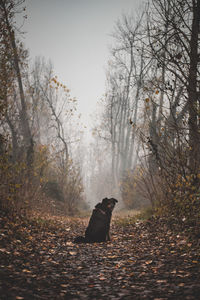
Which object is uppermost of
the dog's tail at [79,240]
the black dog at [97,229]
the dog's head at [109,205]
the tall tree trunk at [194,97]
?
the tall tree trunk at [194,97]

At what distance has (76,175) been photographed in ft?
38.7

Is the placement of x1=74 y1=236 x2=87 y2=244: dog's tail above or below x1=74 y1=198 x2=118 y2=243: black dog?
below

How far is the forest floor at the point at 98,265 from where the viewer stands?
8.64 feet

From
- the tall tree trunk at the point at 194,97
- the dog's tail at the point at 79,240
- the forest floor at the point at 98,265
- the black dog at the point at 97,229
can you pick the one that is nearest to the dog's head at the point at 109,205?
the black dog at the point at 97,229

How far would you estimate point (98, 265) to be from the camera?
3926mm

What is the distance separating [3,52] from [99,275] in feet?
19.4

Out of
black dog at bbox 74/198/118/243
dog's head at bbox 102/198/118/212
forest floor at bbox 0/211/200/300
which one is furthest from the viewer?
dog's head at bbox 102/198/118/212

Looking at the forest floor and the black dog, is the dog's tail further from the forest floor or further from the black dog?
the forest floor

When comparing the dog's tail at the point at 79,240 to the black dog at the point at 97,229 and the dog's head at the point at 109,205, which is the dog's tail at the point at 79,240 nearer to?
the black dog at the point at 97,229

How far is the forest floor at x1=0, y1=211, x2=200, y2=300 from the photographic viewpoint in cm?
263

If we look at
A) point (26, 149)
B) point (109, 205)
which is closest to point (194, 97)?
point (109, 205)

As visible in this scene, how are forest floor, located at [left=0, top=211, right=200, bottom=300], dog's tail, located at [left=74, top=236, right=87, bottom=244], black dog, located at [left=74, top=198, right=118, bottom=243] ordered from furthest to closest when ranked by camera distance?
black dog, located at [left=74, top=198, right=118, bottom=243], dog's tail, located at [left=74, top=236, right=87, bottom=244], forest floor, located at [left=0, top=211, right=200, bottom=300]

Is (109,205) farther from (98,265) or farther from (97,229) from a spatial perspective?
(98,265)

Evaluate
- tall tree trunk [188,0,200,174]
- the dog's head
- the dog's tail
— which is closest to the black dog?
the dog's tail
